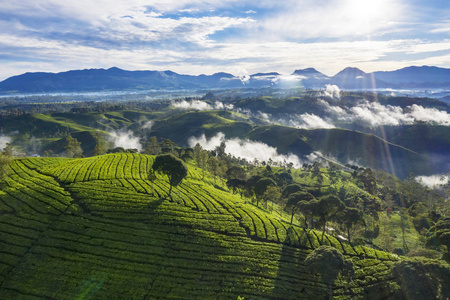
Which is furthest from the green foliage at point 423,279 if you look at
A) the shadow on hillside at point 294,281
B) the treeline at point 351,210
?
the treeline at point 351,210

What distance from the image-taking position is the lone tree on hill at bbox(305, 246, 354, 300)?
4847 centimetres

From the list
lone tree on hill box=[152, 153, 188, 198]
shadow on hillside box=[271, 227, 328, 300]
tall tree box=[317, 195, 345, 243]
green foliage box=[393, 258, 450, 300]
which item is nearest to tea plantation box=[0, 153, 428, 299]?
shadow on hillside box=[271, 227, 328, 300]

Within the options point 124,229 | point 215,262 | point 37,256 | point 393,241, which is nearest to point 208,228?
point 215,262

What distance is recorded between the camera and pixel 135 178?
87562 millimetres

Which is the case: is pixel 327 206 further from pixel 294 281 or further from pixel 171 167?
pixel 171 167

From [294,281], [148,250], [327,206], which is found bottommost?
[294,281]

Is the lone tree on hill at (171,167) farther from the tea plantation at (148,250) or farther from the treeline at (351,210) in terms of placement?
the treeline at (351,210)

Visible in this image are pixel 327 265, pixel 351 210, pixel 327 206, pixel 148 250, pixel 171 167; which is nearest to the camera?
pixel 327 265

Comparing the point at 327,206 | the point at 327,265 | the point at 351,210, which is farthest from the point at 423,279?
the point at 351,210

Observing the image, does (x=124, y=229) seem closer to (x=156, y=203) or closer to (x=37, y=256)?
(x=156, y=203)

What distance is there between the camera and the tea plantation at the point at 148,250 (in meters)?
47.7

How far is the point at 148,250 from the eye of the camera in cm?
5528

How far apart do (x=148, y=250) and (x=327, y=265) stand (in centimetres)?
3853

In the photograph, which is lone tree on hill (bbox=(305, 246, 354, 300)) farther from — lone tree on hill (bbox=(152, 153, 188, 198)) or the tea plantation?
lone tree on hill (bbox=(152, 153, 188, 198))
